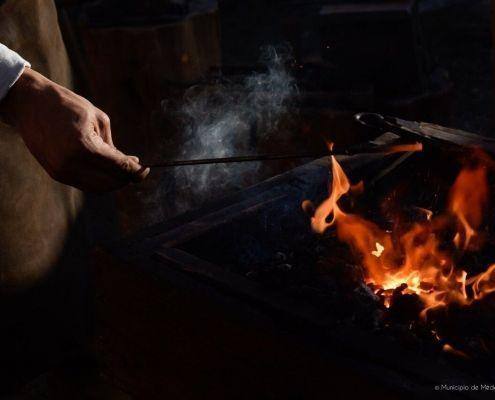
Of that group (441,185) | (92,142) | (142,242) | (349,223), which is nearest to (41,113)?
(92,142)

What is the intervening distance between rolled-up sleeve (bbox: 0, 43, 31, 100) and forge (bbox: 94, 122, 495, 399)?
1.78 feet

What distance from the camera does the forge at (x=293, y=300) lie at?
1536 millimetres

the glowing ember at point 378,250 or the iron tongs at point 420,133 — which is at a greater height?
the iron tongs at point 420,133

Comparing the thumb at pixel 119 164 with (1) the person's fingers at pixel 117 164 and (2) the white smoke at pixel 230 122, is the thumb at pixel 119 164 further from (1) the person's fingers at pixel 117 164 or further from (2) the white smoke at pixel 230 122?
(2) the white smoke at pixel 230 122

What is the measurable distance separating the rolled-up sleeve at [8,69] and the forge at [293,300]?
541 mm

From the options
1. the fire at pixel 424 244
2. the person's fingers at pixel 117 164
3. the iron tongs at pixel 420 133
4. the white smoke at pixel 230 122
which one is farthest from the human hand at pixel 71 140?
the white smoke at pixel 230 122

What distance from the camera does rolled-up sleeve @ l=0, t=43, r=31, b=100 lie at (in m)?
1.85

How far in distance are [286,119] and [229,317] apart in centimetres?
234

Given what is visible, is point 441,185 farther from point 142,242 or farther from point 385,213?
point 142,242

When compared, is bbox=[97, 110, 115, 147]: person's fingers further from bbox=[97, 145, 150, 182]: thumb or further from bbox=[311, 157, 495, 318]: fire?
bbox=[311, 157, 495, 318]: fire

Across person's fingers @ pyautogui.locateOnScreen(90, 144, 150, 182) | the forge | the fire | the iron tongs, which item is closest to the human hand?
person's fingers @ pyautogui.locateOnScreen(90, 144, 150, 182)

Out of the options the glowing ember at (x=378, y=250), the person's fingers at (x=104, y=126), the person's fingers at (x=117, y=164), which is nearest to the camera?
the person's fingers at (x=117, y=164)

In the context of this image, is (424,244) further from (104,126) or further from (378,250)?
(104,126)

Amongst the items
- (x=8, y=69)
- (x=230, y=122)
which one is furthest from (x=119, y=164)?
(x=230, y=122)
